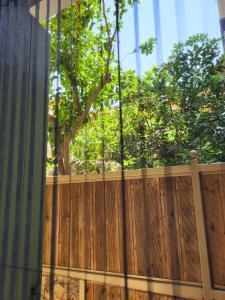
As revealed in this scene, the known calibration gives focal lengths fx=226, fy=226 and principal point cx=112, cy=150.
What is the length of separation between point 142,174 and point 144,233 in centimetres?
38

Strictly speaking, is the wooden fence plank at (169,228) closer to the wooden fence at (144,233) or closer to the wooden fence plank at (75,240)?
the wooden fence at (144,233)

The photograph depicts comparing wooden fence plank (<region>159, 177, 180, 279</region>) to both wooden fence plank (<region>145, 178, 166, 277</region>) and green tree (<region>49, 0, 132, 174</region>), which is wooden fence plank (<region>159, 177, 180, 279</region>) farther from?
green tree (<region>49, 0, 132, 174</region>)

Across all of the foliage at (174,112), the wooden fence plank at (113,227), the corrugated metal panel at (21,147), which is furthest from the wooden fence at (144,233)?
the corrugated metal panel at (21,147)

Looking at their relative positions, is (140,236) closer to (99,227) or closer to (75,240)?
(99,227)

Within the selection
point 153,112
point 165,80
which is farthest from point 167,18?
point 153,112

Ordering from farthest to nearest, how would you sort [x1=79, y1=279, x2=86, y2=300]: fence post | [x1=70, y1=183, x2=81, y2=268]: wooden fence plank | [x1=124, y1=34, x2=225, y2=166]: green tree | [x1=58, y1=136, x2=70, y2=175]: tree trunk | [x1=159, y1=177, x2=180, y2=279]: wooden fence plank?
[x1=70, y1=183, x2=81, y2=268]: wooden fence plank → [x1=79, y1=279, x2=86, y2=300]: fence post → [x1=159, y1=177, x2=180, y2=279]: wooden fence plank → [x1=58, y1=136, x2=70, y2=175]: tree trunk → [x1=124, y1=34, x2=225, y2=166]: green tree

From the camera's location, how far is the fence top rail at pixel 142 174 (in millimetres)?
1270

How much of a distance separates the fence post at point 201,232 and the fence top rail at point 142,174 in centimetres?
5

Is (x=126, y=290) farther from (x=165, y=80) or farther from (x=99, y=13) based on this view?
(x=99, y=13)

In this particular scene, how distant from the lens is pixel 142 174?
146 cm

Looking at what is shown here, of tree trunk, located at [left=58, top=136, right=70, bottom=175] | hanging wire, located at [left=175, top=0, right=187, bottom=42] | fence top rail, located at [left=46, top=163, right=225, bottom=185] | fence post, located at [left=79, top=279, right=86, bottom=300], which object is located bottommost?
fence post, located at [left=79, top=279, right=86, bottom=300]

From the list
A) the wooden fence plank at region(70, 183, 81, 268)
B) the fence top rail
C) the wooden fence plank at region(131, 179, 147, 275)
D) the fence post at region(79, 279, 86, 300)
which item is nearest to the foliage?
the fence top rail

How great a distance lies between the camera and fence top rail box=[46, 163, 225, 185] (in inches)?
50.0

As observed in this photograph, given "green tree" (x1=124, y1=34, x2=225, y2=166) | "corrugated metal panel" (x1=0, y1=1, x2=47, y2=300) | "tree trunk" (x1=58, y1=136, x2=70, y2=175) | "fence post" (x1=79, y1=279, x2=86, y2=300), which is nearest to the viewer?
"corrugated metal panel" (x1=0, y1=1, x2=47, y2=300)
